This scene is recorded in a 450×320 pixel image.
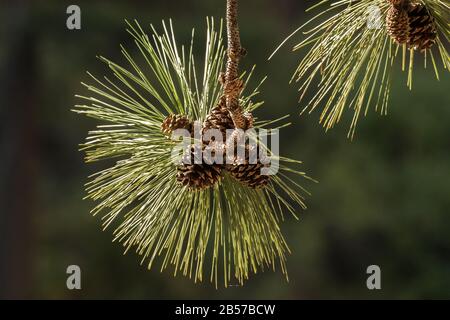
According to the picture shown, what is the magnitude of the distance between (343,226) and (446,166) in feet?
1.46

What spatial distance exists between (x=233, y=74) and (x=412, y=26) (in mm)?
143

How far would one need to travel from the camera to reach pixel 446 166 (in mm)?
2689

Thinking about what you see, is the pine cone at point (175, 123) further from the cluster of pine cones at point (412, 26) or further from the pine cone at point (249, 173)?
the cluster of pine cones at point (412, 26)

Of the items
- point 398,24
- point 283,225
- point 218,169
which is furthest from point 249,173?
point 283,225

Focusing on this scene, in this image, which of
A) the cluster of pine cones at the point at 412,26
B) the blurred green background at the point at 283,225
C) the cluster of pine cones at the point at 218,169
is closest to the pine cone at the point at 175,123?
the cluster of pine cones at the point at 218,169

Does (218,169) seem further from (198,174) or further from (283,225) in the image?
(283,225)

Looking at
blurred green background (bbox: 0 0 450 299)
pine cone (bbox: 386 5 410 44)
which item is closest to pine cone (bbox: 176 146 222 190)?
pine cone (bbox: 386 5 410 44)

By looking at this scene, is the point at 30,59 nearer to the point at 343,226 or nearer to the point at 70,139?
the point at 70,139

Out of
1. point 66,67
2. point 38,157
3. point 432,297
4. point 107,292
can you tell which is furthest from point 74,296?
point 432,297

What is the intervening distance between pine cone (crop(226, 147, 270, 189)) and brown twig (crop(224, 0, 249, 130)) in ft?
0.10

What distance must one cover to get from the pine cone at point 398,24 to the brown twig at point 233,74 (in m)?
0.12

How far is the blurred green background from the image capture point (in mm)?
2523

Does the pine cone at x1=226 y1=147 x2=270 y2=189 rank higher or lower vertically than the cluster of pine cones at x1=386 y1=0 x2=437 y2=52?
lower

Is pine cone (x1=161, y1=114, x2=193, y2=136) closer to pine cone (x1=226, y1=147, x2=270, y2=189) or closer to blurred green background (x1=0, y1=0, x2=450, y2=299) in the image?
pine cone (x1=226, y1=147, x2=270, y2=189)
